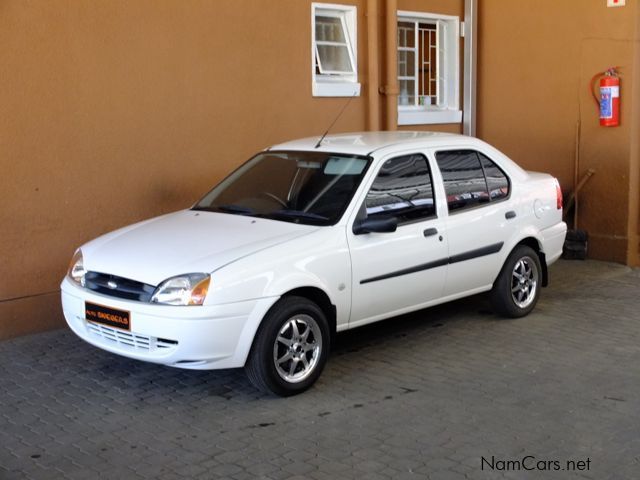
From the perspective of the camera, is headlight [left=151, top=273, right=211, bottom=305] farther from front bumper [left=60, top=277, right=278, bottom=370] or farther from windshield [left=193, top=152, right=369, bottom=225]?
windshield [left=193, top=152, right=369, bottom=225]

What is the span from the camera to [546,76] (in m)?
10.5

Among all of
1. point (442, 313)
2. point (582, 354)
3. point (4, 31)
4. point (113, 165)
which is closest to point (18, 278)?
point (113, 165)

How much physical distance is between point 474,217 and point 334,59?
3523 mm

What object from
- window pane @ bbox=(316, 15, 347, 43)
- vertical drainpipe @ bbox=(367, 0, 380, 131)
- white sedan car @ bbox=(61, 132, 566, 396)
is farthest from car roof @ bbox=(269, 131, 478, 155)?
window pane @ bbox=(316, 15, 347, 43)

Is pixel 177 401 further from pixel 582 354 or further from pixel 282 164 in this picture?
pixel 582 354

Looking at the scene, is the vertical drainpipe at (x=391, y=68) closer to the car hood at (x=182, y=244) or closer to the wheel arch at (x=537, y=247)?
the wheel arch at (x=537, y=247)

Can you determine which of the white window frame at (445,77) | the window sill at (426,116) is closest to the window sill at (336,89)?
the window sill at (426,116)

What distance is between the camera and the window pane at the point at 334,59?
9.51 meters

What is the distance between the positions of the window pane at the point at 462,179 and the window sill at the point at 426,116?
331 cm

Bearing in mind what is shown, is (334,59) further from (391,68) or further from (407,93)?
(407,93)

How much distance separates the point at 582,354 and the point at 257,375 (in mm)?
2679

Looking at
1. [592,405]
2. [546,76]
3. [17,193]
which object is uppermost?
[546,76]

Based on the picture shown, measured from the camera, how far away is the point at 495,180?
7246 millimetres

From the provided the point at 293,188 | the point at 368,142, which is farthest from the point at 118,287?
the point at 368,142
